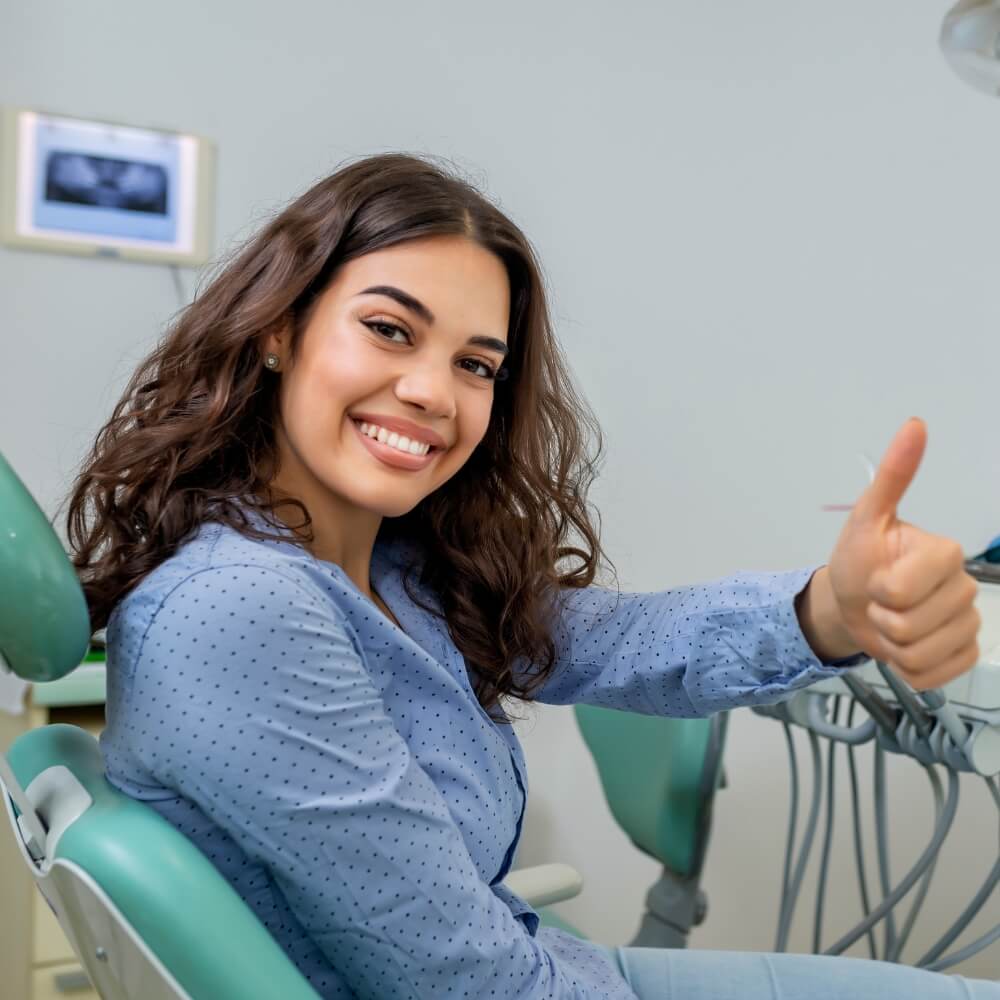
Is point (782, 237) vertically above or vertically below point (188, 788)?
above

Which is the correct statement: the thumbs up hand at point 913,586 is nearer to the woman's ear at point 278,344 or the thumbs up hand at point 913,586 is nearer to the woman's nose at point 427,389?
the woman's nose at point 427,389

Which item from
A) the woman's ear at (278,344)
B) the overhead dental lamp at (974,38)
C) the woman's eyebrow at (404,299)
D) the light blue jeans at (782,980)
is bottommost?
the light blue jeans at (782,980)

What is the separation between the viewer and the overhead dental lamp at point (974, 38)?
1.37 metres

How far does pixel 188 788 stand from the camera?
0.63 m

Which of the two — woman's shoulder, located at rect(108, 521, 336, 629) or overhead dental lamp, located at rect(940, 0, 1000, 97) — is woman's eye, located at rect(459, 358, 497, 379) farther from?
overhead dental lamp, located at rect(940, 0, 1000, 97)

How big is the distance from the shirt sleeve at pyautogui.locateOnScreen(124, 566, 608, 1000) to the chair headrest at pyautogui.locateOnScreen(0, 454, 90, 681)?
5 cm

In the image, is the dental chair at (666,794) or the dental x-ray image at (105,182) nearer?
the dental chair at (666,794)

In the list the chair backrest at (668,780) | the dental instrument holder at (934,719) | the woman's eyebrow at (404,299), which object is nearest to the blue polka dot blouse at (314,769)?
the woman's eyebrow at (404,299)

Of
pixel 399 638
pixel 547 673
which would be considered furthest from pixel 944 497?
pixel 399 638

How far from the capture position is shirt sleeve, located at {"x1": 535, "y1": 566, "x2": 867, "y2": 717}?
86 centimetres

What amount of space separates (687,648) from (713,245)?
1.47 metres

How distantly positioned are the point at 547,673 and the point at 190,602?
44 cm

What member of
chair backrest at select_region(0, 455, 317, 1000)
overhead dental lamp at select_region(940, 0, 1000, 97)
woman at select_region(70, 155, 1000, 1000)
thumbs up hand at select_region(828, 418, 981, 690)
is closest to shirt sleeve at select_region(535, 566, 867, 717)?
woman at select_region(70, 155, 1000, 1000)

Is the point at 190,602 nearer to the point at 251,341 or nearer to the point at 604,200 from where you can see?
the point at 251,341
